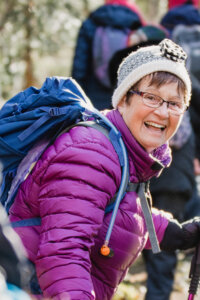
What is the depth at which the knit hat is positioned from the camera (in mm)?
2525

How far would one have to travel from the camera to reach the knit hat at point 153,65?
8.29 ft

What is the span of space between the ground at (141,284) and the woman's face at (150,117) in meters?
2.83

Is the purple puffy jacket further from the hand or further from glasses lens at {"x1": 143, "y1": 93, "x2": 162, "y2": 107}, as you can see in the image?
the hand

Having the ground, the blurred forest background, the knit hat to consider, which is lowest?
the ground

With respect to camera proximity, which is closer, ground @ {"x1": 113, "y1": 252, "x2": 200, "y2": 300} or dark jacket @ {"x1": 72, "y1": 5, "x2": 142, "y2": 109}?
ground @ {"x1": 113, "y1": 252, "x2": 200, "y2": 300}

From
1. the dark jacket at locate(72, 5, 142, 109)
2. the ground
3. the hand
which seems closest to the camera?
the hand

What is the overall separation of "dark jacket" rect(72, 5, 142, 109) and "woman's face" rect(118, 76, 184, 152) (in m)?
2.60

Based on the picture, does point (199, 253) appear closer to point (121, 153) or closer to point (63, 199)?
point (121, 153)

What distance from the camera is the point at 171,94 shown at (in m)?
2.51

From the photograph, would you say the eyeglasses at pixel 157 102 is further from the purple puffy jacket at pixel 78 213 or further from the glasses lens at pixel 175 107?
the purple puffy jacket at pixel 78 213

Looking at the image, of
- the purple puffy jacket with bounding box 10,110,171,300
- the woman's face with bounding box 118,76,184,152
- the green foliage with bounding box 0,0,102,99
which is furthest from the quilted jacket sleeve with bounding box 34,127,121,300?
the green foliage with bounding box 0,0,102,99

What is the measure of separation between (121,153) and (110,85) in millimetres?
2947

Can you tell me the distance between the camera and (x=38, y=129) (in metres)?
2.28

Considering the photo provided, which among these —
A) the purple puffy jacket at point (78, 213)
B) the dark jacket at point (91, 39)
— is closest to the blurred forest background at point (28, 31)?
the dark jacket at point (91, 39)
